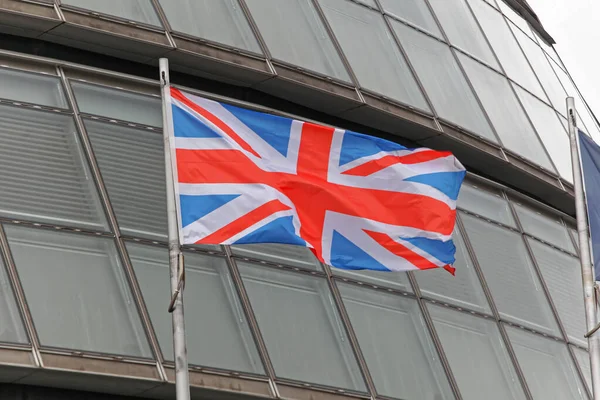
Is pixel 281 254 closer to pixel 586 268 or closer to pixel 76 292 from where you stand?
pixel 76 292

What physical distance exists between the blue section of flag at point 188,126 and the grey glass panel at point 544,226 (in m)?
9.32

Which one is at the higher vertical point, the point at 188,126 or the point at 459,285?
the point at 459,285

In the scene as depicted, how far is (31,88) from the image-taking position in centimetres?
1630

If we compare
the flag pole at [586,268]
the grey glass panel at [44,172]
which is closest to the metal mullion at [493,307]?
the flag pole at [586,268]

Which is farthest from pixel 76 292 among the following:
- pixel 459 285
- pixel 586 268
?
pixel 459 285

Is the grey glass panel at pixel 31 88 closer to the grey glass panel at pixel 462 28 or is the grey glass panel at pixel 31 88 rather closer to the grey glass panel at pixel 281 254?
the grey glass panel at pixel 281 254

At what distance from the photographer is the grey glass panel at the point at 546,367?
771 inches

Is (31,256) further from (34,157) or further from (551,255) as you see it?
(551,255)

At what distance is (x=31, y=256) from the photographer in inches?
583

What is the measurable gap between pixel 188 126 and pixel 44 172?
2.64m

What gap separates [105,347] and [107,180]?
7.67 feet

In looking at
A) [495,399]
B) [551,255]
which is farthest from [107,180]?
[551,255]

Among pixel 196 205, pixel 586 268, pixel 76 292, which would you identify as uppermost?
pixel 586 268

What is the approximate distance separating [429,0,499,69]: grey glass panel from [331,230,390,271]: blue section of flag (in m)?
9.45
